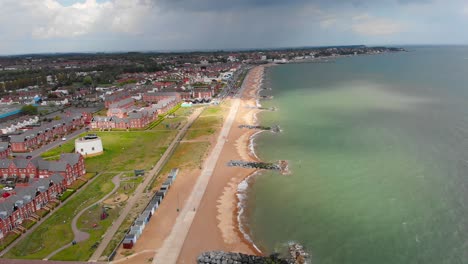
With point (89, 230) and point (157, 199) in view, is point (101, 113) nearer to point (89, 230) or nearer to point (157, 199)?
point (157, 199)

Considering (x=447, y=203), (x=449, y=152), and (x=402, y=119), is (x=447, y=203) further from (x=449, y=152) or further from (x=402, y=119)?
(x=402, y=119)

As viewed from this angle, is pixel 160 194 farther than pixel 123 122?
No

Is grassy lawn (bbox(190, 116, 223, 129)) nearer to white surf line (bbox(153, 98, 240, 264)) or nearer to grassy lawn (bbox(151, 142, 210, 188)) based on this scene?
grassy lawn (bbox(151, 142, 210, 188))

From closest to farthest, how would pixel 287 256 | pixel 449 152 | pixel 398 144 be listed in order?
pixel 287 256 → pixel 449 152 → pixel 398 144

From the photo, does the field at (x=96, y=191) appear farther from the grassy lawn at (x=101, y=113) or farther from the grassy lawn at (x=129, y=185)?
the grassy lawn at (x=101, y=113)

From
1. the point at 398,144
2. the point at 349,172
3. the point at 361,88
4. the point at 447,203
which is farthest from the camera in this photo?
the point at 361,88

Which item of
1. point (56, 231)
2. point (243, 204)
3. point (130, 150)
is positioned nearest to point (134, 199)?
point (56, 231)

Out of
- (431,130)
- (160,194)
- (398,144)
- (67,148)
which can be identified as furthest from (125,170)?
(431,130)
